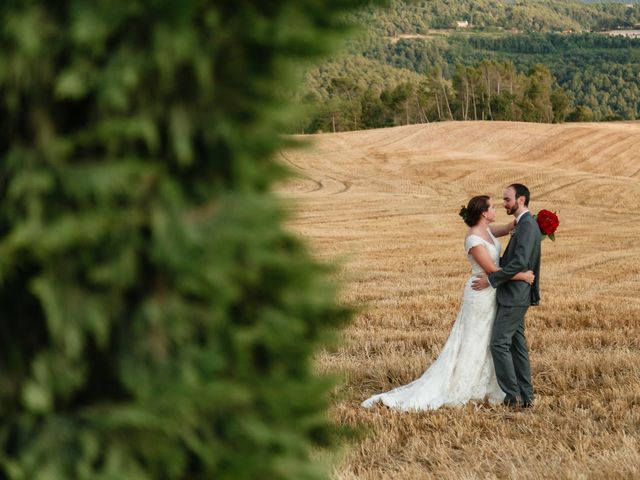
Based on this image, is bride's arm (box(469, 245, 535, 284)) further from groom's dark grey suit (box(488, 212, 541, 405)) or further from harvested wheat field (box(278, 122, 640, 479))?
harvested wheat field (box(278, 122, 640, 479))

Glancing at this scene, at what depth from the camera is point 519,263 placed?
8.73 metres

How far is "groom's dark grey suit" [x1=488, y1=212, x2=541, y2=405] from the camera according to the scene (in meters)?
8.73

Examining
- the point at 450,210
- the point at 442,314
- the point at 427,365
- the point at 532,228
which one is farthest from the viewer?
the point at 450,210

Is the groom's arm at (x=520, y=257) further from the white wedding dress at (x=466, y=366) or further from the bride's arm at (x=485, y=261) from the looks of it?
the white wedding dress at (x=466, y=366)

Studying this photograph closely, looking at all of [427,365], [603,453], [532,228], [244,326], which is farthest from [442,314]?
[244,326]

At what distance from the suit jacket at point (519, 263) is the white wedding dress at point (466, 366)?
0.23 meters

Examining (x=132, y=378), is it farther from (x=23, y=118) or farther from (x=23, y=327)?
(x=23, y=118)

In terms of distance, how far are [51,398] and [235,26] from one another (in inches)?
41.5

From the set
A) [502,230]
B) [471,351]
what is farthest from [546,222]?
[471,351]

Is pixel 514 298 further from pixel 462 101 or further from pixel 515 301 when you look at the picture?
pixel 462 101

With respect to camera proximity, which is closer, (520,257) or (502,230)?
(520,257)

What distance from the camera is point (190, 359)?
2.03 meters

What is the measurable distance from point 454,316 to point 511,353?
4.64 m

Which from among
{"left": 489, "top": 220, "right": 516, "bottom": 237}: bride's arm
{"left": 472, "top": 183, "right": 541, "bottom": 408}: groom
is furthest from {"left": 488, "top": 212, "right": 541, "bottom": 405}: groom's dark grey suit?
{"left": 489, "top": 220, "right": 516, "bottom": 237}: bride's arm
